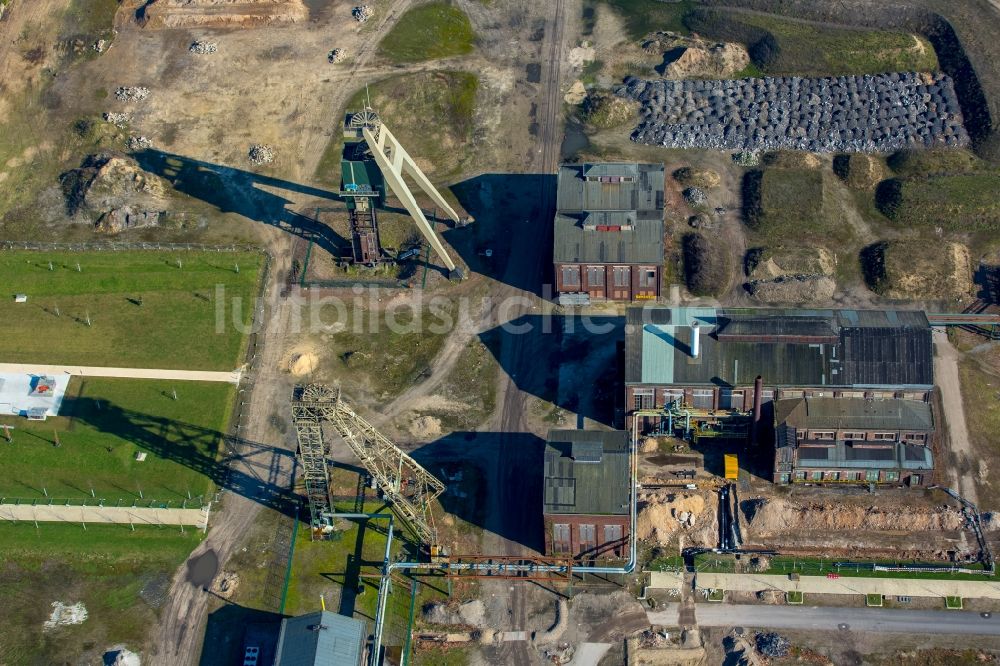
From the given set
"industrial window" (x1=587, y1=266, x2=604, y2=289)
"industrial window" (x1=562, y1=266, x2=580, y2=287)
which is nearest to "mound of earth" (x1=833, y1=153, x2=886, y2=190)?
"industrial window" (x1=587, y1=266, x2=604, y2=289)

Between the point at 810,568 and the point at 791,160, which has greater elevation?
the point at 791,160

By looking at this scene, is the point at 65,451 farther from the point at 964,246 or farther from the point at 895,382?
the point at 964,246

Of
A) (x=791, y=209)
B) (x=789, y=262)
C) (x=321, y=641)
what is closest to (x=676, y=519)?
(x=321, y=641)

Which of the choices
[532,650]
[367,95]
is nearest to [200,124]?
[367,95]

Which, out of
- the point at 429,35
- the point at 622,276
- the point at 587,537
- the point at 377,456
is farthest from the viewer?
the point at 429,35

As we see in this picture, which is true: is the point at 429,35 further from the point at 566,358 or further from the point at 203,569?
the point at 203,569
